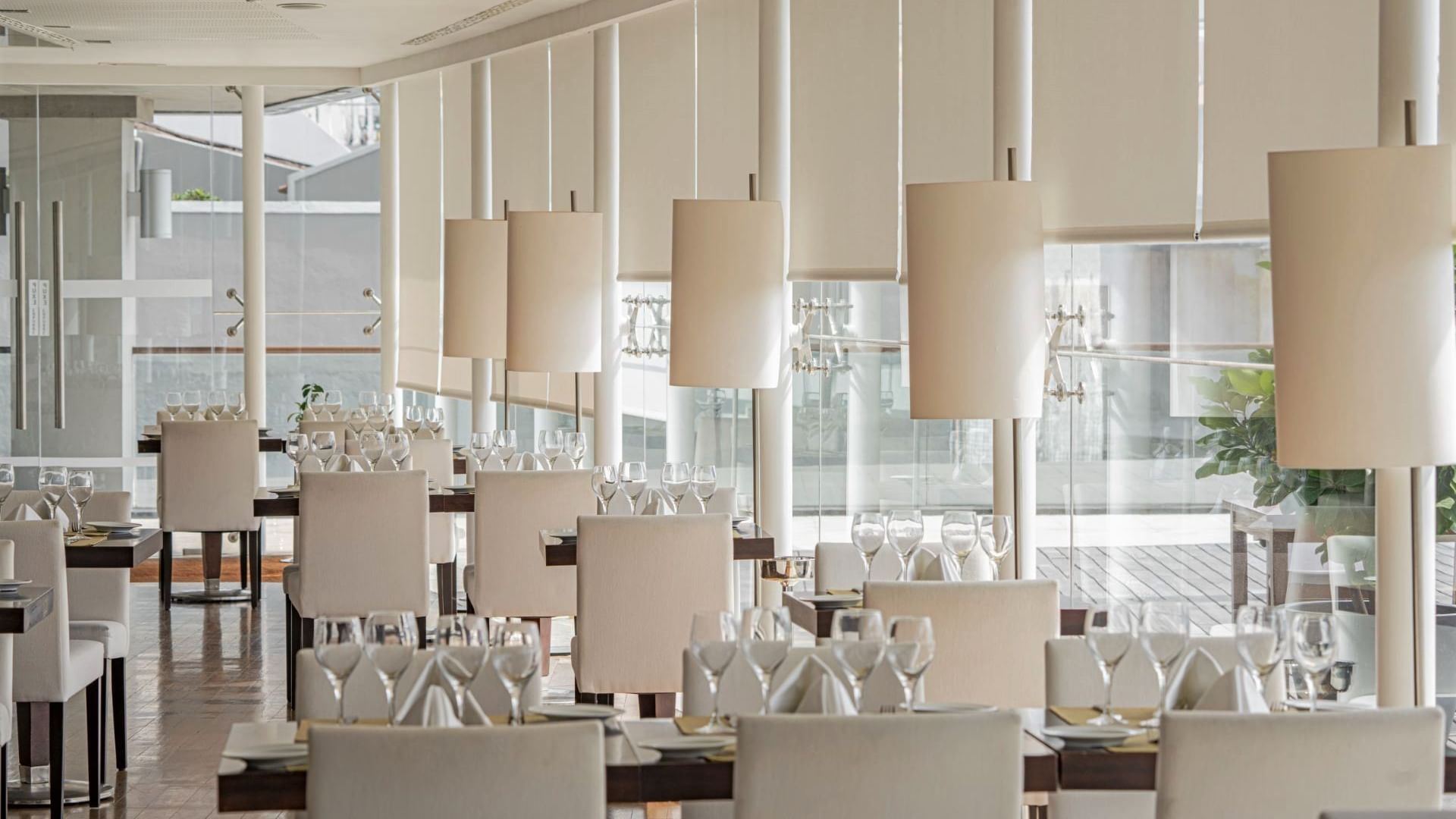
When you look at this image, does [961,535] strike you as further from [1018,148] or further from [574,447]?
[574,447]

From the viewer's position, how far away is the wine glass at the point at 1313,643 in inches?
114

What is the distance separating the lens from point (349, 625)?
2895mm

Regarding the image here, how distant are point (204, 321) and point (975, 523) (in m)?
8.20

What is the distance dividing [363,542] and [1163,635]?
12.6 feet

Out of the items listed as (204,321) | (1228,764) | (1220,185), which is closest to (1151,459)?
(1220,185)

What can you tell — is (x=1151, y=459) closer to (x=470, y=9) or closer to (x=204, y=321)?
(x=470, y=9)

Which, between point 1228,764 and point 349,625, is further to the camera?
point 349,625

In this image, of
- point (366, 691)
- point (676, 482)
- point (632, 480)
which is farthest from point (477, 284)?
point (366, 691)

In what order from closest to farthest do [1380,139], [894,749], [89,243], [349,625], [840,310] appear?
[894,749] < [349,625] < [1380,139] < [840,310] < [89,243]

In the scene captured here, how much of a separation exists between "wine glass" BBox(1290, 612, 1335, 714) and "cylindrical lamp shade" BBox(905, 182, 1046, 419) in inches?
65.3

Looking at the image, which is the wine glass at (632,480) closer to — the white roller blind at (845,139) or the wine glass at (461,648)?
the white roller blind at (845,139)

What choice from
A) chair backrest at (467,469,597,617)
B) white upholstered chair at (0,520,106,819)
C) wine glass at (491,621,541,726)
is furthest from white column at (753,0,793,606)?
wine glass at (491,621,541,726)

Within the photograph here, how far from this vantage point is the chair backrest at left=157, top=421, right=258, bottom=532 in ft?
27.5

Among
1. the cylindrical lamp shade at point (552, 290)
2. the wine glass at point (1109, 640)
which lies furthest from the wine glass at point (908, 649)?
the cylindrical lamp shade at point (552, 290)
